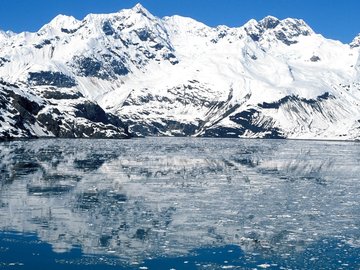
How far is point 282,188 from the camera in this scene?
67.4 metres

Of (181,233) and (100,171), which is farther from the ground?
(100,171)

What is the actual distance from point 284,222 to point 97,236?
14981 mm

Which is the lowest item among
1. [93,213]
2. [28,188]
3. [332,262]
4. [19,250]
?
[332,262]

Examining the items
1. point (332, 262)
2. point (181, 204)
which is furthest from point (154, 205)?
point (332, 262)

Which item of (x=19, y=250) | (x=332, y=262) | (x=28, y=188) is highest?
(x=28, y=188)

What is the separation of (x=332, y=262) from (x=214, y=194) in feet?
93.3

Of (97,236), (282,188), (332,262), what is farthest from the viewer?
(282,188)

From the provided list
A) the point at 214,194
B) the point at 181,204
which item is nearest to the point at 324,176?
the point at 214,194

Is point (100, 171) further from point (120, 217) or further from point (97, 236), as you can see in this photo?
point (97, 236)

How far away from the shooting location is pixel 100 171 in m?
86.4

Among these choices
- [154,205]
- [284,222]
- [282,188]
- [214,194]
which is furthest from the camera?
[282,188]

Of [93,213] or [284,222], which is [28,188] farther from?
[284,222]

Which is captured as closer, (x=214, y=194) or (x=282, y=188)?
(x=214, y=194)

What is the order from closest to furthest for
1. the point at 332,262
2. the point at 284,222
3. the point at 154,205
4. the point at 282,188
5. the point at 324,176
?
the point at 332,262 → the point at 284,222 → the point at 154,205 → the point at 282,188 → the point at 324,176
